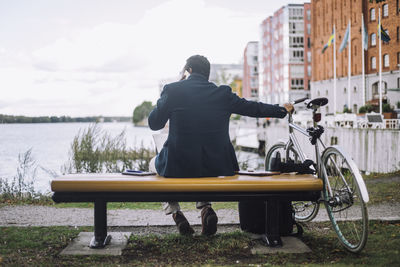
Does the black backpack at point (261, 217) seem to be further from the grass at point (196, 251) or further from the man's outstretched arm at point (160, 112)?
the man's outstretched arm at point (160, 112)

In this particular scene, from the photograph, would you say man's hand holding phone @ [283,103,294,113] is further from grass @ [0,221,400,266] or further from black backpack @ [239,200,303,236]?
grass @ [0,221,400,266]

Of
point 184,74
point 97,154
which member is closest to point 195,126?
point 184,74

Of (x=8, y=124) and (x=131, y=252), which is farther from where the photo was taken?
(x=8, y=124)

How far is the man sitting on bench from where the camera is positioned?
4.22 meters

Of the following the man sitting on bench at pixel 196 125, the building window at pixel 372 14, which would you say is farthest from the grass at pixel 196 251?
the building window at pixel 372 14

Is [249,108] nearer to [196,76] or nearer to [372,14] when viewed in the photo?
[196,76]

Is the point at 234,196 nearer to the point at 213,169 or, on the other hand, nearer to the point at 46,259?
the point at 213,169

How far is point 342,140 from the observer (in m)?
25.6

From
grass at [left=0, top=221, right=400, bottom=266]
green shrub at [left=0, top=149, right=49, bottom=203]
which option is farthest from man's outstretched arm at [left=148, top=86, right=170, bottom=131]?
green shrub at [left=0, top=149, right=49, bottom=203]

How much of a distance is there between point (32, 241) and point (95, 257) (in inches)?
34.8

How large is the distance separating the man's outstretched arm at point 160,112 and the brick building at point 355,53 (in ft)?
128

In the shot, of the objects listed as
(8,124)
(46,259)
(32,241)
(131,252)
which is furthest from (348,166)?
(8,124)

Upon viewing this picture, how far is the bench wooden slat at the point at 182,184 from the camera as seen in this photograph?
3922 millimetres

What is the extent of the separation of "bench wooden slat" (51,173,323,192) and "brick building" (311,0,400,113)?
38.8 m
